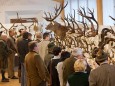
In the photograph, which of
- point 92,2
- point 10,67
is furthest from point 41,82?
point 92,2

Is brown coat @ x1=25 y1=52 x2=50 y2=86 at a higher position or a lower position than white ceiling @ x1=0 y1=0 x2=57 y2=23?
lower

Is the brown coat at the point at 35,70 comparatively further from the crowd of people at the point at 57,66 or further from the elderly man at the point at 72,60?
the elderly man at the point at 72,60

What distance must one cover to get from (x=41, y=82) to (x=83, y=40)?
131cm

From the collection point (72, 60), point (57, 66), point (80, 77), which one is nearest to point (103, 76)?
point (80, 77)

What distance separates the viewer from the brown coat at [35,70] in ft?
21.3

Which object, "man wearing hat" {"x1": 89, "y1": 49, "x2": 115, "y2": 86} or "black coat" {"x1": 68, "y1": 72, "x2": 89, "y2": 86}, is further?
"black coat" {"x1": 68, "y1": 72, "x2": 89, "y2": 86}

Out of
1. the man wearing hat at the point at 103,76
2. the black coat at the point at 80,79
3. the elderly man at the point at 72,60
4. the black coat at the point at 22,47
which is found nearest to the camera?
the man wearing hat at the point at 103,76

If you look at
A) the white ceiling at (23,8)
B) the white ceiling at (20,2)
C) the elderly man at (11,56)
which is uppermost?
the white ceiling at (20,2)

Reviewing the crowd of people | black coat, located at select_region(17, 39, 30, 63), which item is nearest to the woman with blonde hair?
the crowd of people

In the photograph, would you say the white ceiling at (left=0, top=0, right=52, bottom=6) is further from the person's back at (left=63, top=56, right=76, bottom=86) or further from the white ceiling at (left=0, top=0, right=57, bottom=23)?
the person's back at (left=63, top=56, right=76, bottom=86)

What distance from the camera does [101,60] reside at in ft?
15.6

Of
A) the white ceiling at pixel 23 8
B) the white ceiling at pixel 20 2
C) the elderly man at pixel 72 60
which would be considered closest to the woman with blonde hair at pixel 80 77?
the elderly man at pixel 72 60

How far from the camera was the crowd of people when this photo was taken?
15.4 ft

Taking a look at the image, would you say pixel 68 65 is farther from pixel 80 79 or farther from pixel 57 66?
pixel 80 79
